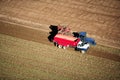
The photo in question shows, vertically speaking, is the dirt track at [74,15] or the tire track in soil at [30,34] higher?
the dirt track at [74,15]

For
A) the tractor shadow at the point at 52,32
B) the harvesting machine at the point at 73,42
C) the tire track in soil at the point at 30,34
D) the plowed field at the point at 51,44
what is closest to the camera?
the plowed field at the point at 51,44

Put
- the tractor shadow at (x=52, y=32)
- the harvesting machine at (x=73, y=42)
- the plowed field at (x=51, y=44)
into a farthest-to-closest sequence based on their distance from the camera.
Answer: the tractor shadow at (x=52, y=32) → the harvesting machine at (x=73, y=42) → the plowed field at (x=51, y=44)

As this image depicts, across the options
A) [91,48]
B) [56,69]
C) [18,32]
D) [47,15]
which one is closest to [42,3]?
[47,15]

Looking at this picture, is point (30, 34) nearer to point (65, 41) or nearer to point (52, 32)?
point (52, 32)

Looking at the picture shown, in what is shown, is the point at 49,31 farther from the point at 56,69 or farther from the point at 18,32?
the point at 56,69

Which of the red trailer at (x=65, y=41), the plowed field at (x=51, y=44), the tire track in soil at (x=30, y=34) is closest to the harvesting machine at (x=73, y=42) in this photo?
the red trailer at (x=65, y=41)

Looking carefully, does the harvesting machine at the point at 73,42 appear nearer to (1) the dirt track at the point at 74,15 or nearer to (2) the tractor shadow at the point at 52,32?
(2) the tractor shadow at the point at 52,32

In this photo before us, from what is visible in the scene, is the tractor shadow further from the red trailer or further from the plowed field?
the red trailer
